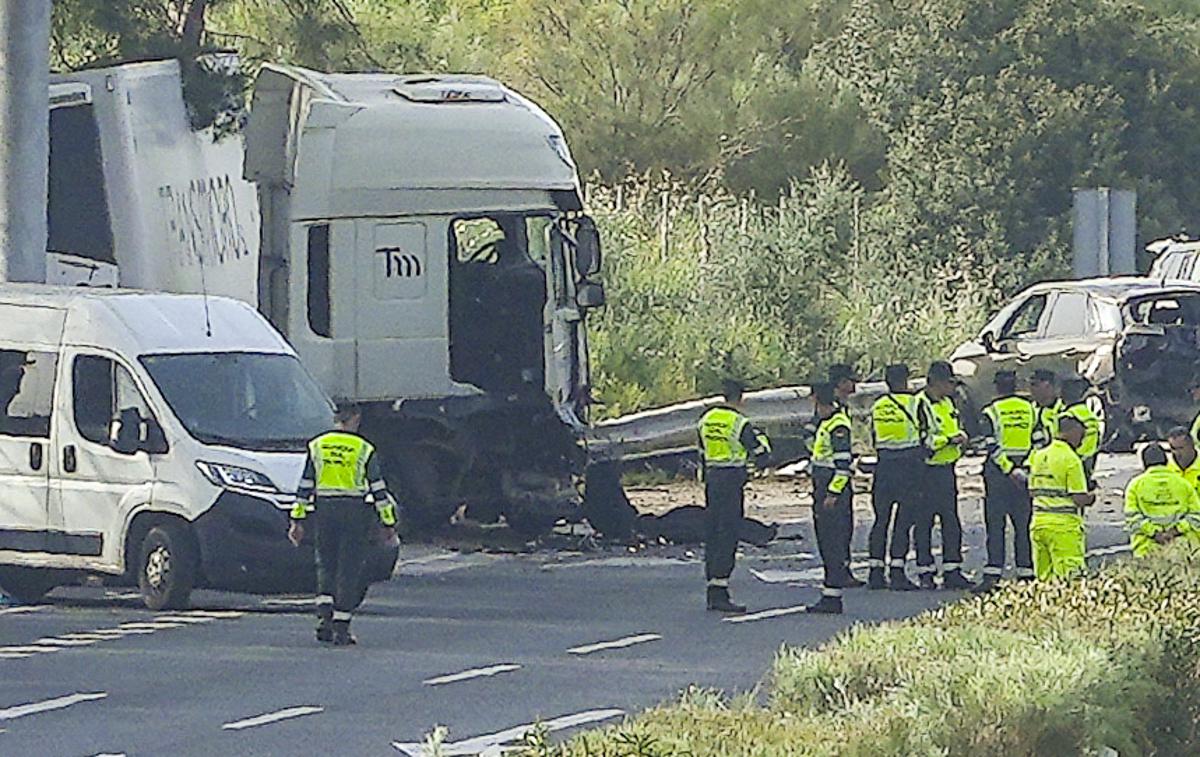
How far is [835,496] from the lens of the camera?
17.4 meters

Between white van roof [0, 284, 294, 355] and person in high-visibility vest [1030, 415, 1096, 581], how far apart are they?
619cm

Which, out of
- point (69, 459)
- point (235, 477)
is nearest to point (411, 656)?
point (235, 477)

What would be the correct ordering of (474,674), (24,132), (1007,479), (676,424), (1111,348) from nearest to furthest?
(474,674) → (1007,479) → (24,132) → (676,424) → (1111,348)

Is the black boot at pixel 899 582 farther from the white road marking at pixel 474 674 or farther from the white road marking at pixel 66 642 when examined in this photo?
the white road marking at pixel 66 642

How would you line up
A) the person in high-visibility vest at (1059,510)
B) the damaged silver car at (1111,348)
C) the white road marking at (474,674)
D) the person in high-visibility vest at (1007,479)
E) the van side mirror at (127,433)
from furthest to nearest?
the damaged silver car at (1111,348), the person in high-visibility vest at (1007,479), the van side mirror at (127,433), the person in high-visibility vest at (1059,510), the white road marking at (474,674)

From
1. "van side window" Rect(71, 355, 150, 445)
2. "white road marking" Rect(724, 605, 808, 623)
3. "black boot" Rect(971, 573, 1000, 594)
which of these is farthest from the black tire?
"black boot" Rect(971, 573, 1000, 594)

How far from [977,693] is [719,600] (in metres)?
9.20

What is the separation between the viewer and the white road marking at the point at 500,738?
11.4m

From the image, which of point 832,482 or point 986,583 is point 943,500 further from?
point 832,482

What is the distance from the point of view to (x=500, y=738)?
11867mm

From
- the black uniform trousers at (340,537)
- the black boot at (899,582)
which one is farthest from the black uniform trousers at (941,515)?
the black uniform trousers at (340,537)

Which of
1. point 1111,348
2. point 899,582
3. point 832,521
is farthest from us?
point 1111,348

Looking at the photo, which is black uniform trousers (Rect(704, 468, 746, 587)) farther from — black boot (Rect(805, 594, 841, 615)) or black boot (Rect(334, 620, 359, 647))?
black boot (Rect(334, 620, 359, 647))

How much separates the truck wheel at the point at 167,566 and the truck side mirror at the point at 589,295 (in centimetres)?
554
